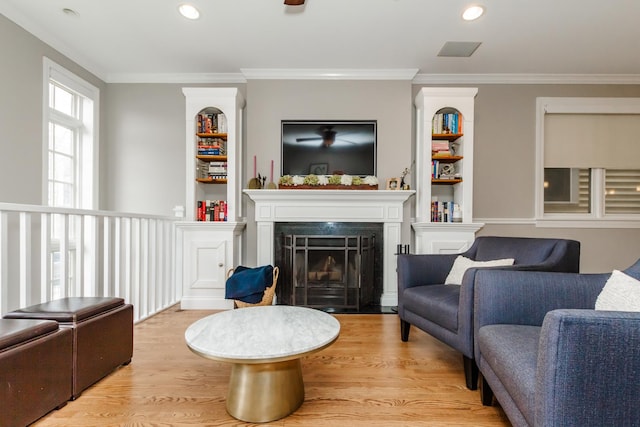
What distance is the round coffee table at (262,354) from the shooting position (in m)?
1.30

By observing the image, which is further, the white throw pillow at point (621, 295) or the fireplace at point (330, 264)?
the fireplace at point (330, 264)

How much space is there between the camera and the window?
121 inches

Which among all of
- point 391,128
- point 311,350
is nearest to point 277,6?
point 391,128

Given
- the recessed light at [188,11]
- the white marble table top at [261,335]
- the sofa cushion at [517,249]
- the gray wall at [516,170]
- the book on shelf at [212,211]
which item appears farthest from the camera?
the gray wall at [516,170]

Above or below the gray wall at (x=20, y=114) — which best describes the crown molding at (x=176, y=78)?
above

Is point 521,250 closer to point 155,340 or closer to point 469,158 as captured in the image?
point 469,158

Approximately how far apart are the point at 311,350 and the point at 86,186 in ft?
11.5

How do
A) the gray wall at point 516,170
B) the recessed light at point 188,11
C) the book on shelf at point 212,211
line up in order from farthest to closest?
the gray wall at point 516,170 < the book on shelf at point 212,211 < the recessed light at point 188,11

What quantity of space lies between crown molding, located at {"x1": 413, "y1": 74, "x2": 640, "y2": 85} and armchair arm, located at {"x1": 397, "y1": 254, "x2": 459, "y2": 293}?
87.0 inches

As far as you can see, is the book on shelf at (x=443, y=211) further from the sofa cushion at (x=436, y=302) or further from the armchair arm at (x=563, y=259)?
the armchair arm at (x=563, y=259)

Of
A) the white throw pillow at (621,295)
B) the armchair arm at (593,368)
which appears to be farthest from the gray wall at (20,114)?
the white throw pillow at (621,295)

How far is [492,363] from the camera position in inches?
53.5

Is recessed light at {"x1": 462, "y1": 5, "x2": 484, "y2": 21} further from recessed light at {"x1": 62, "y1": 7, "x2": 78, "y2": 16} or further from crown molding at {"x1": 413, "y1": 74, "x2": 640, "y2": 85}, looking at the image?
recessed light at {"x1": 62, "y1": 7, "x2": 78, "y2": 16}

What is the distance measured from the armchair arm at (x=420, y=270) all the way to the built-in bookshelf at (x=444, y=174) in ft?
2.94
